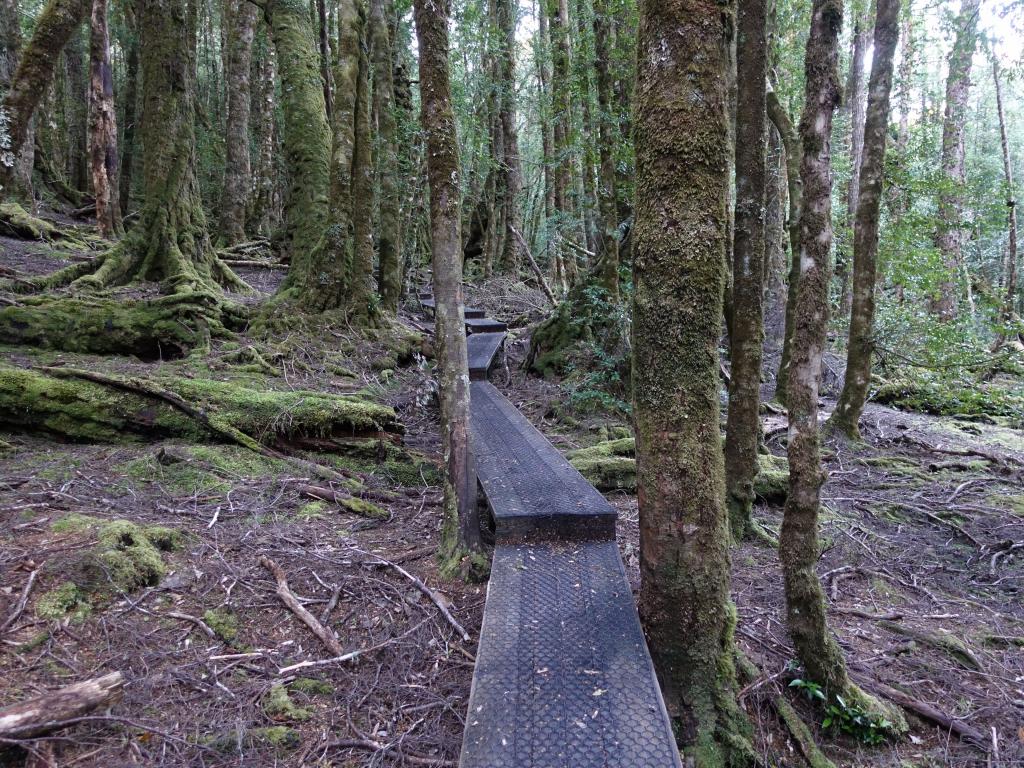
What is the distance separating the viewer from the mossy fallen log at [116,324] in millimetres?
6852

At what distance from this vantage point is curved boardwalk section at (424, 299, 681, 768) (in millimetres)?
2270

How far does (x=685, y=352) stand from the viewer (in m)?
2.68

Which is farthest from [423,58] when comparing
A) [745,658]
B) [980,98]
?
[980,98]

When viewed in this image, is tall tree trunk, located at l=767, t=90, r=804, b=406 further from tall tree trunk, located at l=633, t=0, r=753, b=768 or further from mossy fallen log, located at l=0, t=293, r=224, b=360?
mossy fallen log, located at l=0, t=293, r=224, b=360

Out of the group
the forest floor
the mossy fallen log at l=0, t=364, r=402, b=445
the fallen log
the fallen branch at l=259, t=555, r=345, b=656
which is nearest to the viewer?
the fallen log

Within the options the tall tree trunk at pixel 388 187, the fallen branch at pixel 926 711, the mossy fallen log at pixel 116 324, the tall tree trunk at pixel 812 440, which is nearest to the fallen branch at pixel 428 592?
the tall tree trunk at pixel 812 440

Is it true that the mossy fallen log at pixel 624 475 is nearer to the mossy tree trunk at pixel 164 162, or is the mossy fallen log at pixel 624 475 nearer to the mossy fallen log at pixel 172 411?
the mossy fallen log at pixel 172 411

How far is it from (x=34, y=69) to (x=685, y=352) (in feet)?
20.2

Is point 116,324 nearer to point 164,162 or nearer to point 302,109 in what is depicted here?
point 164,162

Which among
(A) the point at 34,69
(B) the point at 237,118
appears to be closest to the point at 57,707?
(A) the point at 34,69

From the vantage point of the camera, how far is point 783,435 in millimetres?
8047


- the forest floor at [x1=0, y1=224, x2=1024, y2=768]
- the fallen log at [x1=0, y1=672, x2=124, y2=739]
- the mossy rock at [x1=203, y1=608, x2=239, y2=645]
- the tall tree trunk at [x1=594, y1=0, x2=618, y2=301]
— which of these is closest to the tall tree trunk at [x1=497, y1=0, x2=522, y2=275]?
the tall tree trunk at [x1=594, y1=0, x2=618, y2=301]

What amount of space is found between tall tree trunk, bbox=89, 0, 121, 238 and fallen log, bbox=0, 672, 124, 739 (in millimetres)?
14101

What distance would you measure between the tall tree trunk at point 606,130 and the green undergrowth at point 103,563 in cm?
705
